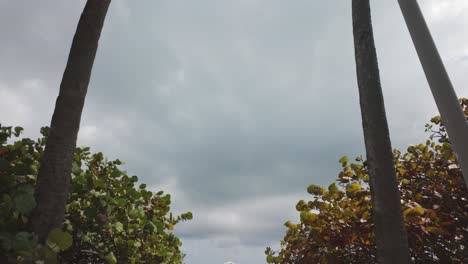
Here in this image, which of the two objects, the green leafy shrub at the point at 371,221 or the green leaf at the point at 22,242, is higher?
the green leafy shrub at the point at 371,221

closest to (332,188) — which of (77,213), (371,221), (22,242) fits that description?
(371,221)

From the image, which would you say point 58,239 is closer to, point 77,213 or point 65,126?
point 65,126

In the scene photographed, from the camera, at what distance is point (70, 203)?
14.7 feet

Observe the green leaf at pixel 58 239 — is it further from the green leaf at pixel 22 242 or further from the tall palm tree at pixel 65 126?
the tall palm tree at pixel 65 126

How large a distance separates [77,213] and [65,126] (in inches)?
56.9

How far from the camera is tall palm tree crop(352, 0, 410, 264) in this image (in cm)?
367

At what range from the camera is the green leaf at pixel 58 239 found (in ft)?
9.59

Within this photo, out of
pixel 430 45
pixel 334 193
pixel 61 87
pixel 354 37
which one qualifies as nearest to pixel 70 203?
pixel 61 87

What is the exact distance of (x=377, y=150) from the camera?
4.01 meters

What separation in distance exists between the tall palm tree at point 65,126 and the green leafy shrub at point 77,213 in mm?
120

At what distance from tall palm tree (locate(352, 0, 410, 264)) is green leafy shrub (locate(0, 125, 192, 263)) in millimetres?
2682

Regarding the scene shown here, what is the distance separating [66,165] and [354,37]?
342 centimetres

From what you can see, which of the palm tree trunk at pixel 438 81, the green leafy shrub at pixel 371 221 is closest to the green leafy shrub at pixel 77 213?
the green leafy shrub at pixel 371 221

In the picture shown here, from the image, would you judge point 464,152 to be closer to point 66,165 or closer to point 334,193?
point 334,193
